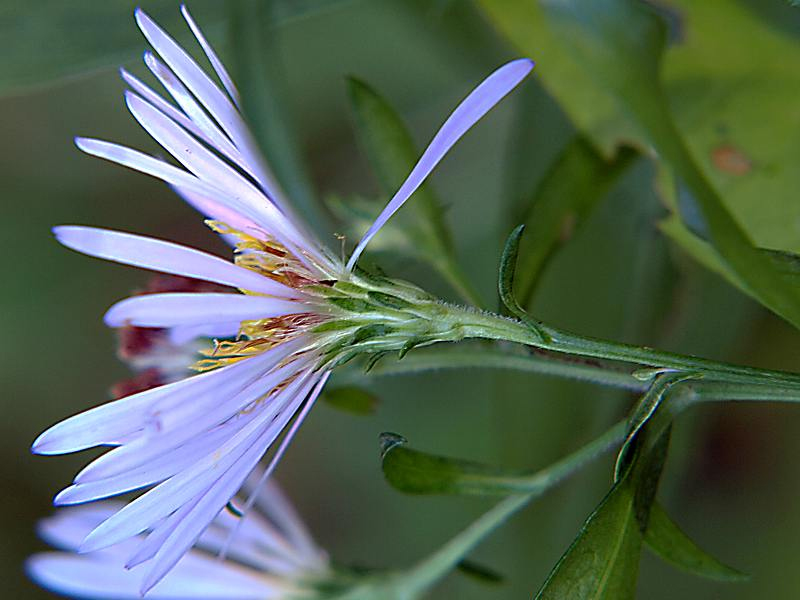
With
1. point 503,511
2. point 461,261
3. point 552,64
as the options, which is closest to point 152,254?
point 503,511

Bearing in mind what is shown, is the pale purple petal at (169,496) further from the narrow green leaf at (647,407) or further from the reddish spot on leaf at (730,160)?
the reddish spot on leaf at (730,160)

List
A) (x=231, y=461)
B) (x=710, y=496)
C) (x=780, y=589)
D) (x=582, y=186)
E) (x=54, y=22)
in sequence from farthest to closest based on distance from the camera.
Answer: (x=710, y=496)
(x=780, y=589)
(x=54, y=22)
(x=582, y=186)
(x=231, y=461)

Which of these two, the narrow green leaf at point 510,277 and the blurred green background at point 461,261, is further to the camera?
the blurred green background at point 461,261

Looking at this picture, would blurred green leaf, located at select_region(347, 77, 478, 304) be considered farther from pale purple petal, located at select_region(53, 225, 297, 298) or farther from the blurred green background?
pale purple petal, located at select_region(53, 225, 297, 298)

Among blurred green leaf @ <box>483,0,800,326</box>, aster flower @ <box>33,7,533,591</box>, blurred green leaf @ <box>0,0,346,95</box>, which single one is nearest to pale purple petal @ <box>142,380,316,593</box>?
aster flower @ <box>33,7,533,591</box>

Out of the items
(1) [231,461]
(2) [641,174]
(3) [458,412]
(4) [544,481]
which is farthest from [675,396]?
(3) [458,412]

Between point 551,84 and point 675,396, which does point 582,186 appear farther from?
point 675,396

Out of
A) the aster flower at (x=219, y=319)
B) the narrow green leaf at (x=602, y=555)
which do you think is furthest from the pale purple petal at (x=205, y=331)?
the narrow green leaf at (x=602, y=555)
